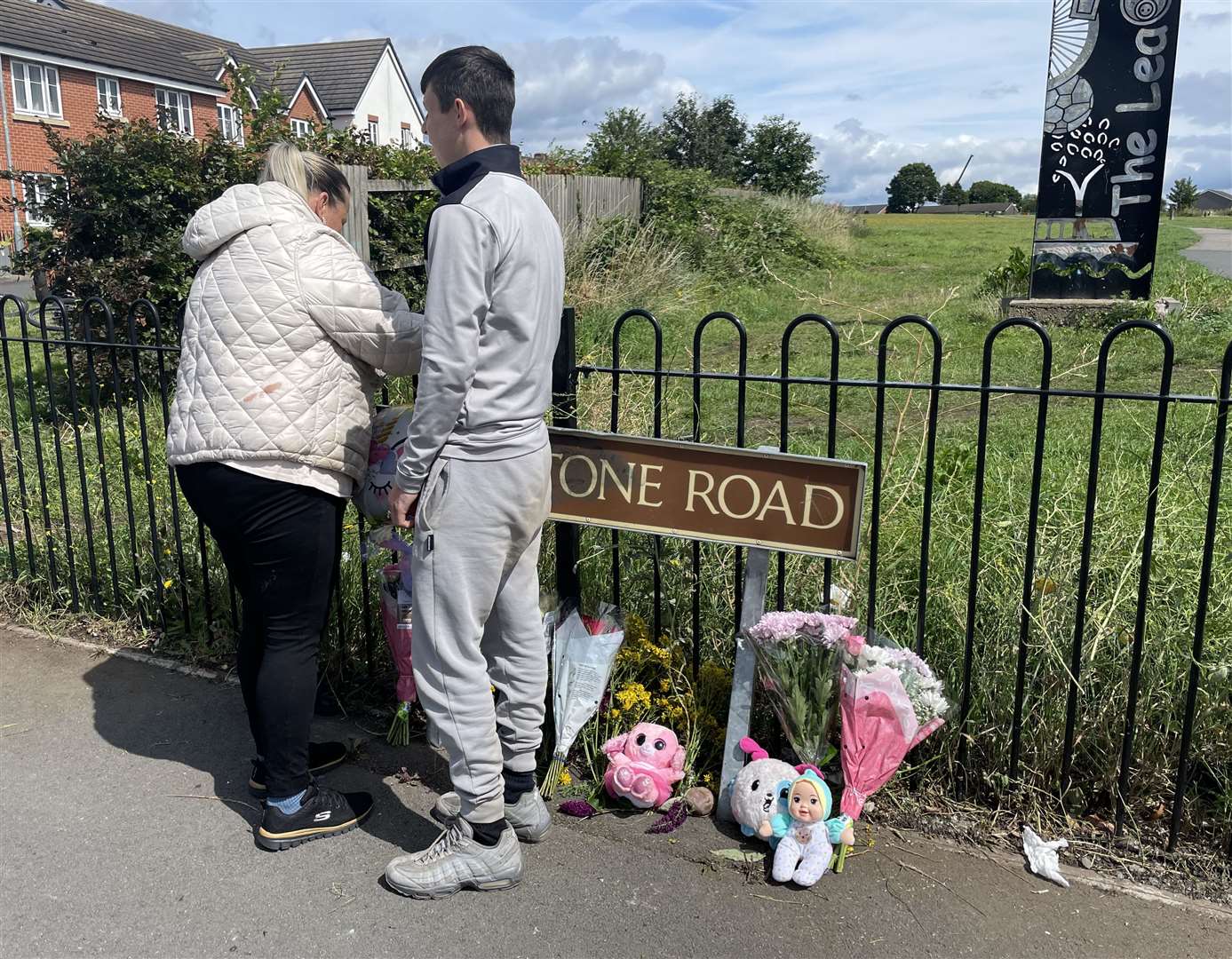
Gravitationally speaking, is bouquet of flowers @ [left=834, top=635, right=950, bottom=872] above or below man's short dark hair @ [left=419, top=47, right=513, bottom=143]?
below

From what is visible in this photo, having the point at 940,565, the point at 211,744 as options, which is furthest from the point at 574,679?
the point at 940,565

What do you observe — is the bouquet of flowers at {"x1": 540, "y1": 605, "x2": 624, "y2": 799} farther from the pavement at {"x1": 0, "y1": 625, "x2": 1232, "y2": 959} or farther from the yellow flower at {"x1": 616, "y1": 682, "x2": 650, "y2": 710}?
the pavement at {"x1": 0, "y1": 625, "x2": 1232, "y2": 959}

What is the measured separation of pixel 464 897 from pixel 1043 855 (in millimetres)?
1525

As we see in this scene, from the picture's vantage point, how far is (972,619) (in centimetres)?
281

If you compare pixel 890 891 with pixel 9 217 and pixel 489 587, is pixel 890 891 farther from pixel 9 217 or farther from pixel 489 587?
pixel 9 217

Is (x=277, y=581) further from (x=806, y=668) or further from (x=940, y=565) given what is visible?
(x=940, y=565)

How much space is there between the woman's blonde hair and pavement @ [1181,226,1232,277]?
1557 centimetres

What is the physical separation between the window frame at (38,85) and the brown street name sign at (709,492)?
30.4 m

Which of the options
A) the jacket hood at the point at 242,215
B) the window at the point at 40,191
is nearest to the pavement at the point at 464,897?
the jacket hood at the point at 242,215

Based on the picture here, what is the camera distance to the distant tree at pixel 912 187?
67938 mm

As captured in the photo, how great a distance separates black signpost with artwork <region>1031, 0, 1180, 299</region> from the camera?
9.50 m

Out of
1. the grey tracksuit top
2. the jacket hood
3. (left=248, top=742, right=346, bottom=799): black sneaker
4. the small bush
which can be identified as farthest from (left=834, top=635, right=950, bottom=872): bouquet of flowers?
the small bush

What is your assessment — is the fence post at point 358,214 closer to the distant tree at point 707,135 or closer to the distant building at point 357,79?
the distant tree at point 707,135

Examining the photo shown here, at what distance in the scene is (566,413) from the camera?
10.5 feet
